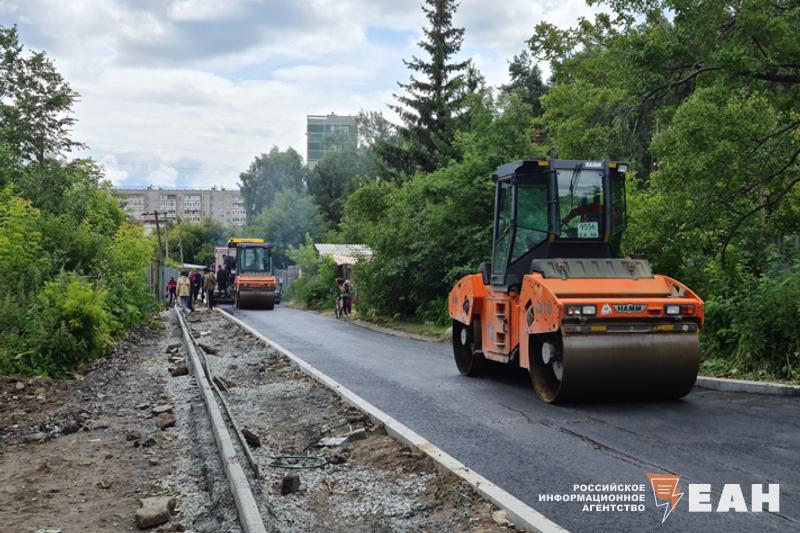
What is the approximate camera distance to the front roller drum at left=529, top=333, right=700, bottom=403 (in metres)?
8.95

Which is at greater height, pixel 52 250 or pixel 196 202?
pixel 196 202

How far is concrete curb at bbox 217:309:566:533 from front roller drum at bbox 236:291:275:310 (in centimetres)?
2671

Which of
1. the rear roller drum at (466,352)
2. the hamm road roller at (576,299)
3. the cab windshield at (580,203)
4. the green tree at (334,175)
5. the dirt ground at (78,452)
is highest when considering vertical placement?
the green tree at (334,175)

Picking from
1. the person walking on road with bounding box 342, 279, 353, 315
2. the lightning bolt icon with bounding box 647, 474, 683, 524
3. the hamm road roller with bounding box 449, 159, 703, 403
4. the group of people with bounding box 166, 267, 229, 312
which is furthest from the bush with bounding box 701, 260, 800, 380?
the group of people with bounding box 166, 267, 229, 312

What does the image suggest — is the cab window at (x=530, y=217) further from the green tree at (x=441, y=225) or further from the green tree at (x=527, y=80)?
the green tree at (x=527, y=80)

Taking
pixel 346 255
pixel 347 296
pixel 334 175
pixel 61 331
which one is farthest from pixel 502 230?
pixel 334 175

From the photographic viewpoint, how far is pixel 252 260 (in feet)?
130

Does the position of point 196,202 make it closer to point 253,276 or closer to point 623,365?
point 253,276

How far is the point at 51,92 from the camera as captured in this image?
1396 inches

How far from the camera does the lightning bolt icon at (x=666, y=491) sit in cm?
548

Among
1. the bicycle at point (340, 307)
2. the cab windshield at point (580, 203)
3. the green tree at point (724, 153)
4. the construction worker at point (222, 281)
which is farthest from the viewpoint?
the construction worker at point (222, 281)

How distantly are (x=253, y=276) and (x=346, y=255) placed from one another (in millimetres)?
9830

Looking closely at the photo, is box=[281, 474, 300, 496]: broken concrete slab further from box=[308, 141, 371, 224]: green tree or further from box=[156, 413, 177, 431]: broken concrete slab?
box=[308, 141, 371, 224]: green tree

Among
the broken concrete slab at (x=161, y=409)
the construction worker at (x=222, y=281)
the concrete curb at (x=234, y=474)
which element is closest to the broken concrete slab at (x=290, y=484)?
the concrete curb at (x=234, y=474)
